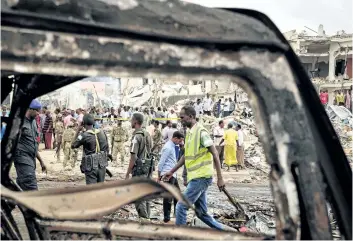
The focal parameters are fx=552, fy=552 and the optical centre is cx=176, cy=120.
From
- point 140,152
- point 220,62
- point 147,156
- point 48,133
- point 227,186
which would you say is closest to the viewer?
point 220,62

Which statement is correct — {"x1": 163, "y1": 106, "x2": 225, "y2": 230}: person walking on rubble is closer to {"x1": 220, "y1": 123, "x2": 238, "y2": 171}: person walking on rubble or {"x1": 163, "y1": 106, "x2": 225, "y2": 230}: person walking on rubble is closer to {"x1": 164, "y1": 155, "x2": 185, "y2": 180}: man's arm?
{"x1": 164, "y1": 155, "x2": 185, "y2": 180}: man's arm

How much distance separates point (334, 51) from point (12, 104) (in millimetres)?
51395

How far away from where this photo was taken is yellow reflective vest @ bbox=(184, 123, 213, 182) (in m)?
7.08

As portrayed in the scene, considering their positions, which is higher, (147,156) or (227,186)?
(147,156)

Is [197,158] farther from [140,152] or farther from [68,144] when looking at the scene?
[68,144]

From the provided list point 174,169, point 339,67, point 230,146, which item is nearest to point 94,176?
point 174,169

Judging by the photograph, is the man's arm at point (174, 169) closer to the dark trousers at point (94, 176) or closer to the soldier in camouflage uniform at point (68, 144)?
the dark trousers at point (94, 176)

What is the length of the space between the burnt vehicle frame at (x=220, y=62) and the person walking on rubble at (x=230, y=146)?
1560 centimetres

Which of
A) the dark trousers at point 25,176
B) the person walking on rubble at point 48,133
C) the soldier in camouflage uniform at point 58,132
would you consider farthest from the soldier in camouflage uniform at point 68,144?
the dark trousers at point 25,176

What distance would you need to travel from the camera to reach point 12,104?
291 cm

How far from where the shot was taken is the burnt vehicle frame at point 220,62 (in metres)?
1.69

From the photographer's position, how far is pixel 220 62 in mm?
1871

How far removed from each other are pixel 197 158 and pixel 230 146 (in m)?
10.7

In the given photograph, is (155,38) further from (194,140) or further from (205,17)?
(194,140)
